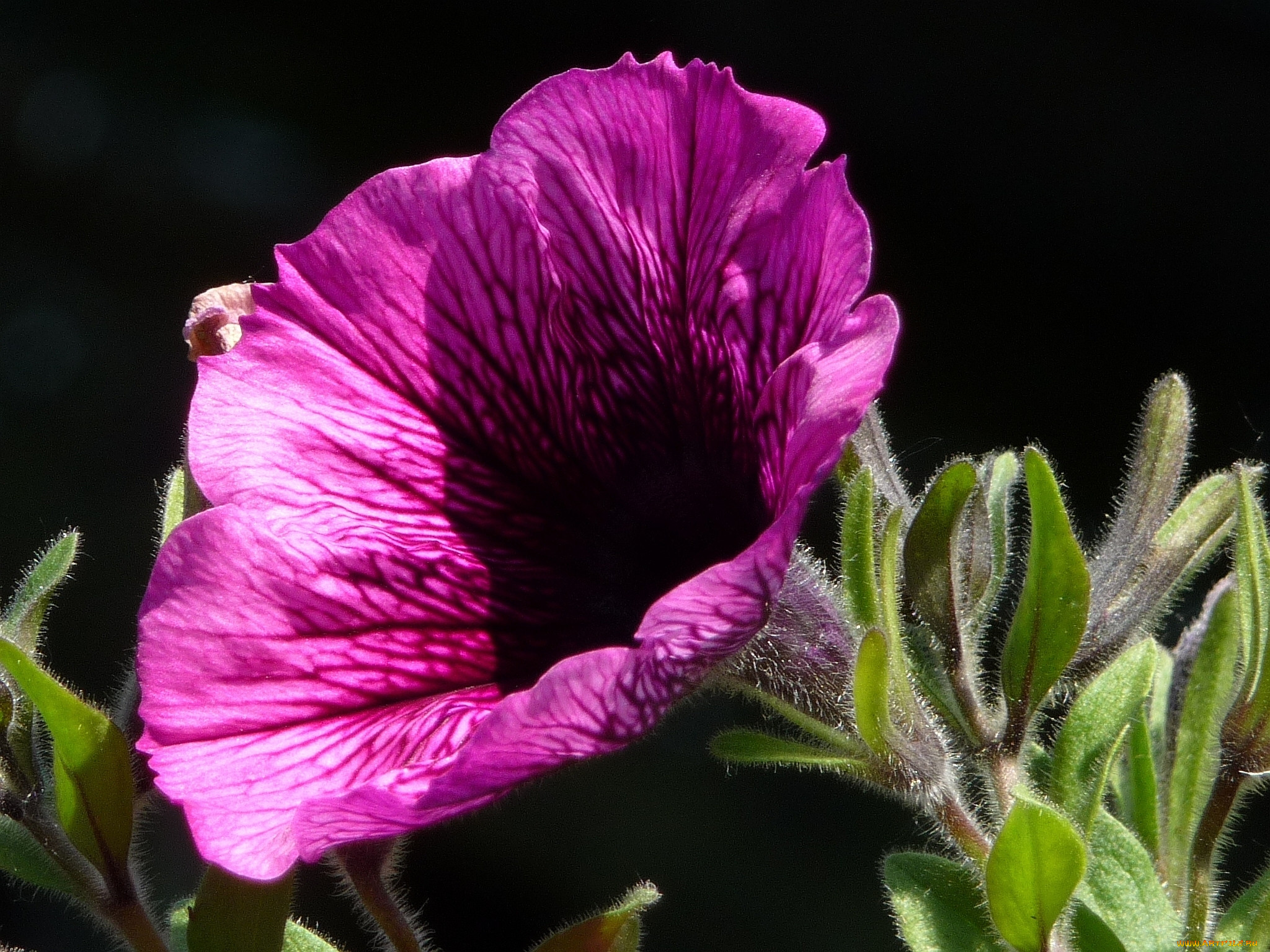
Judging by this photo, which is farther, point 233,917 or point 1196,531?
point 1196,531

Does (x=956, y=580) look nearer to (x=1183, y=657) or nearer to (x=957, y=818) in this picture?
(x=957, y=818)

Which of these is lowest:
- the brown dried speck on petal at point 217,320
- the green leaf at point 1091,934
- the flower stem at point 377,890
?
the green leaf at point 1091,934

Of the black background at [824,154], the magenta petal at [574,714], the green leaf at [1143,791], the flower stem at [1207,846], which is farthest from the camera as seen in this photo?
the black background at [824,154]

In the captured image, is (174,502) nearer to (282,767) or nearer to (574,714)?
(282,767)

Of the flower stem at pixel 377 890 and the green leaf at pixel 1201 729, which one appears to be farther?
the green leaf at pixel 1201 729

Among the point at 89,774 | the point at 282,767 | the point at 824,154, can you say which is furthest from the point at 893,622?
the point at 824,154

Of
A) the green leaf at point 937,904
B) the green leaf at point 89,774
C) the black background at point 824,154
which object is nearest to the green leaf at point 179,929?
the green leaf at point 89,774

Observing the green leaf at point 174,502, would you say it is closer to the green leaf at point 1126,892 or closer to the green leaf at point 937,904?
the green leaf at point 937,904

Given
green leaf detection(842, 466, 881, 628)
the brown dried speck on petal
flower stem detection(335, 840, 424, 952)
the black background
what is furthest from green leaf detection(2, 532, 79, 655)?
the black background
